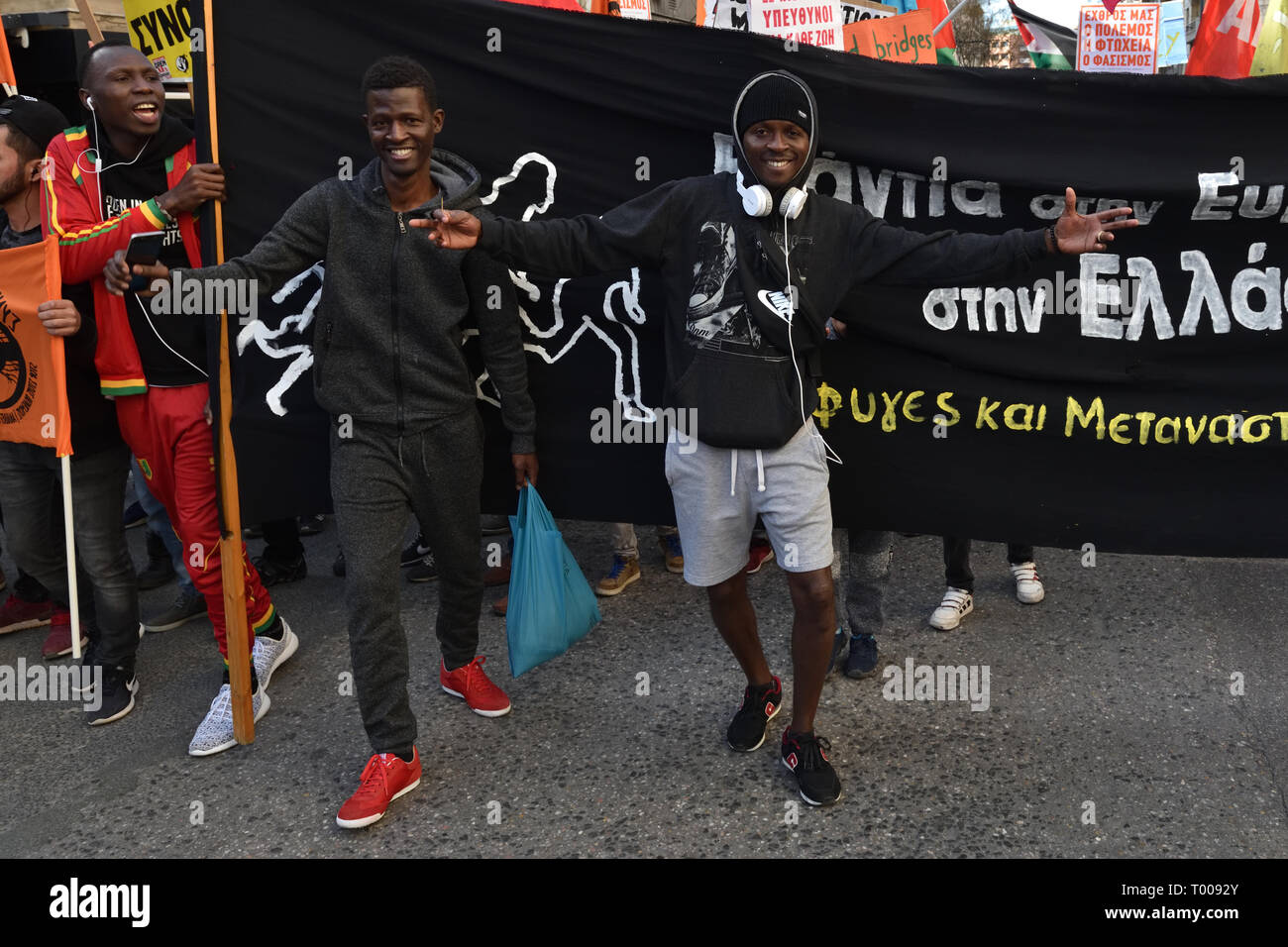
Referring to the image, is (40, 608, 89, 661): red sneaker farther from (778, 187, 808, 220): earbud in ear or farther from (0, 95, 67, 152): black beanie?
(778, 187, 808, 220): earbud in ear

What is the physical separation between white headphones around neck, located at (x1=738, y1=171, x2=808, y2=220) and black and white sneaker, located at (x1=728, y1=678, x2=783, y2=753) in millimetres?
1567

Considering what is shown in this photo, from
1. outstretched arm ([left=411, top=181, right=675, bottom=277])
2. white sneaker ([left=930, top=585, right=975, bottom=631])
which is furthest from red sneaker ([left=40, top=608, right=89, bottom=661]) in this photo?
white sneaker ([left=930, top=585, right=975, bottom=631])

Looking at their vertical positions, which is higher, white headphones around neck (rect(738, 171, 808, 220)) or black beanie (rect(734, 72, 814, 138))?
black beanie (rect(734, 72, 814, 138))

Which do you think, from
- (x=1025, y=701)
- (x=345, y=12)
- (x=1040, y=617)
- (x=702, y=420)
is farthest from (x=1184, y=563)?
(x=345, y=12)

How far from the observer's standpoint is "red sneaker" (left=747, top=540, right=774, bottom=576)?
5.41m

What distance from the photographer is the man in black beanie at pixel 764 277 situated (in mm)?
3271

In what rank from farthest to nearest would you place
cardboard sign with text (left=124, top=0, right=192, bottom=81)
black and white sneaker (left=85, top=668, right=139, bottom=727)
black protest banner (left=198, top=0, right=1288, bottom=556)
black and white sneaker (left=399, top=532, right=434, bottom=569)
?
1. cardboard sign with text (left=124, top=0, right=192, bottom=81)
2. black and white sneaker (left=399, top=532, right=434, bottom=569)
3. black and white sneaker (left=85, top=668, right=139, bottom=727)
4. black protest banner (left=198, top=0, right=1288, bottom=556)

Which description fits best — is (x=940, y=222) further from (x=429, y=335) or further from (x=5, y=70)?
(x=5, y=70)

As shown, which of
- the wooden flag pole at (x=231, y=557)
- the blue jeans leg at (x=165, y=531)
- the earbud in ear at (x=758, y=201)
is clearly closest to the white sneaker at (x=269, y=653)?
the wooden flag pole at (x=231, y=557)

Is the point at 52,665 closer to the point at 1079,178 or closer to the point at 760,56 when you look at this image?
the point at 760,56

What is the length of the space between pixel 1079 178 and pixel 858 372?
941 mm

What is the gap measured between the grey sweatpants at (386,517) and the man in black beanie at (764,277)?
700mm

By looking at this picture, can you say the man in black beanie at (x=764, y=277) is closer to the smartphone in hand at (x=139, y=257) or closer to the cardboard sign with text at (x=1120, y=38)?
the smartphone in hand at (x=139, y=257)

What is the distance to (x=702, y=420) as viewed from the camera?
341 centimetres
